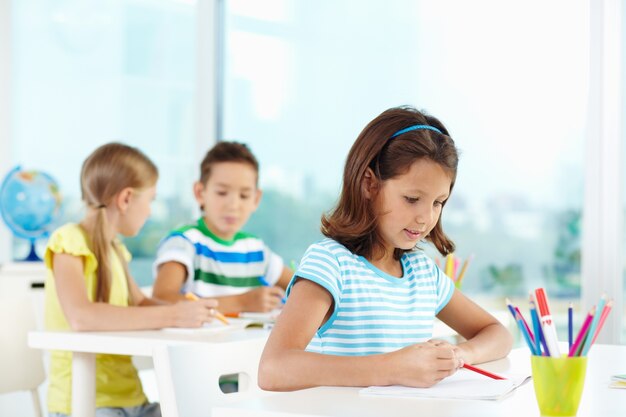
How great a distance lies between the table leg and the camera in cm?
199

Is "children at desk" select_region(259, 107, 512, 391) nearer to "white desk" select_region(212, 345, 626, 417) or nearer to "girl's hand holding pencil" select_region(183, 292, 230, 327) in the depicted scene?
"white desk" select_region(212, 345, 626, 417)

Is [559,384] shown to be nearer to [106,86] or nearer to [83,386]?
[83,386]

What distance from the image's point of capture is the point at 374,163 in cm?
148

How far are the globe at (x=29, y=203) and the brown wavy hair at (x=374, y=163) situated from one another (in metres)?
2.38

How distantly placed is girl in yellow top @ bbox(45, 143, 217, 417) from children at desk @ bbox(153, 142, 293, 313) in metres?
0.17

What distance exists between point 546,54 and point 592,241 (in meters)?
0.65

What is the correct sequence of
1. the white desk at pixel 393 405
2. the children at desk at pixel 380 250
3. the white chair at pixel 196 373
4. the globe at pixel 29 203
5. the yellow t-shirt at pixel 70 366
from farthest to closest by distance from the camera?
the globe at pixel 29 203
the yellow t-shirt at pixel 70 366
the children at desk at pixel 380 250
the white chair at pixel 196 373
the white desk at pixel 393 405

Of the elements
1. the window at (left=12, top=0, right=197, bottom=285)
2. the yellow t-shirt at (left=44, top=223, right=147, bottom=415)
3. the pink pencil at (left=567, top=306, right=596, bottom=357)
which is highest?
the window at (left=12, top=0, right=197, bottom=285)

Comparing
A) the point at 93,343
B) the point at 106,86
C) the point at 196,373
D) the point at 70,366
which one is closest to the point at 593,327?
the point at 196,373

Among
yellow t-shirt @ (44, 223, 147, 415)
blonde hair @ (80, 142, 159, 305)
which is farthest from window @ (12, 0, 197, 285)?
yellow t-shirt @ (44, 223, 147, 415)

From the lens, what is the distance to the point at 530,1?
3.05 m

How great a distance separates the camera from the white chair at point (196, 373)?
127 centimetres

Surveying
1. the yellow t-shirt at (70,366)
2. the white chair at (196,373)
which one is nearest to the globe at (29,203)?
the yellow t-shirt at (70,366)

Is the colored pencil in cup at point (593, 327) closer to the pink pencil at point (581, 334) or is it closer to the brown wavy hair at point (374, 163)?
the pink pencil at point (581, 334)
